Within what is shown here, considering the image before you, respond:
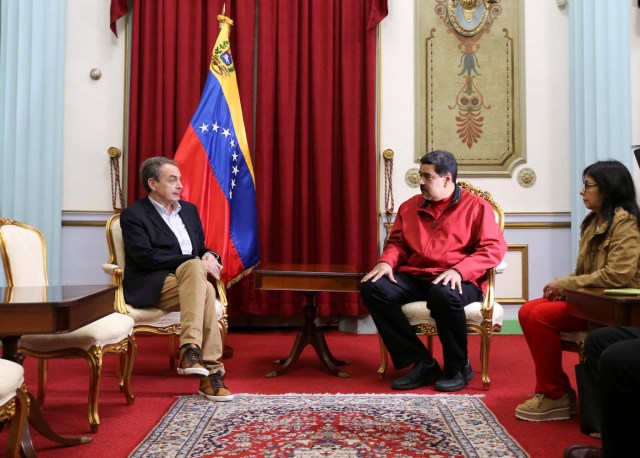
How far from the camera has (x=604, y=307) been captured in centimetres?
220

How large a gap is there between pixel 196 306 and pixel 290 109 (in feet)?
7.61

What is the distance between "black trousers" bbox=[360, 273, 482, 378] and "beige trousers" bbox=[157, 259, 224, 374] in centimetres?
82

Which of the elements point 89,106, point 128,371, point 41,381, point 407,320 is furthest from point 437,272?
point 89,106

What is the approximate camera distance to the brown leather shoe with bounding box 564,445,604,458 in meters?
2.14

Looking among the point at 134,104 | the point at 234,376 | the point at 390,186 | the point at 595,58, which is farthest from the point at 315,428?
the point at 595,58

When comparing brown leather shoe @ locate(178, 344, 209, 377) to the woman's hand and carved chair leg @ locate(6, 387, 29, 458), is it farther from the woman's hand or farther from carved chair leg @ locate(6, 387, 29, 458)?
the woman's hand

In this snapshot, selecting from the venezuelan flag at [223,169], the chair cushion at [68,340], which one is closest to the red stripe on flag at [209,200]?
the venezuelan flag at [223,169]

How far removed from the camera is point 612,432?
177 cm

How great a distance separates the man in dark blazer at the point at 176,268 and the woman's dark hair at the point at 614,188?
190 centimetres

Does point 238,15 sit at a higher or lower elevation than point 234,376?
higher

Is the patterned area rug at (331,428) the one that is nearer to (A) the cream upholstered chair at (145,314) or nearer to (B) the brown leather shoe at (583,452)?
(B) the brown leather shoe at (583,452)

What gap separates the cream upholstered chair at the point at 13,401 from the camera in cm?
182

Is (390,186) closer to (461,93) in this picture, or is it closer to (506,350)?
(461,93)

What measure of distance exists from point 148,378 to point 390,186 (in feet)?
8.06
